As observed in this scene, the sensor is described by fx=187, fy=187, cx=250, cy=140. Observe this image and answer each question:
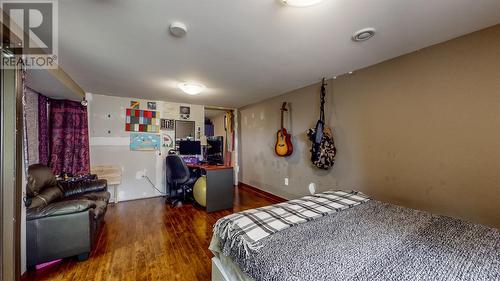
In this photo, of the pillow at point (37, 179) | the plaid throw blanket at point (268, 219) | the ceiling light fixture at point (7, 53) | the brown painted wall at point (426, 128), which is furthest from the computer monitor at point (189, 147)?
the plaid throw blanket at point (268, 219)

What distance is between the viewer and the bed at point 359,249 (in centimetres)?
80

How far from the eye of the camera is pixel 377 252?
930 mm

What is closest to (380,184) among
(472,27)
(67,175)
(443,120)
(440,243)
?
(443,120)

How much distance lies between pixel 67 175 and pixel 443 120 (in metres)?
5.11

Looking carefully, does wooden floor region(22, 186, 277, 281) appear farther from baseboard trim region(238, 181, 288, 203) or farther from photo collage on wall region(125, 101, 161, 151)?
photo collage on wall region(125, 101, 161, 151)

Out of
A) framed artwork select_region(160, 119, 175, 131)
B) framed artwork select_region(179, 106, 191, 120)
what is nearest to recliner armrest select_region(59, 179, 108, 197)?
framed artwork select_region(160, 119, 175, 131)

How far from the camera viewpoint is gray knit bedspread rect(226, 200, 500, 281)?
0.80 meters

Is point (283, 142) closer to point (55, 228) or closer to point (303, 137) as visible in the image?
point (303, 137)

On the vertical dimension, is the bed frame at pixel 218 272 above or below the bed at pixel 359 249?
below

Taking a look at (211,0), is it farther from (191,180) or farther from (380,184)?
(191,180)

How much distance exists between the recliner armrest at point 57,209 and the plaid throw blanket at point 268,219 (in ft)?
4.85

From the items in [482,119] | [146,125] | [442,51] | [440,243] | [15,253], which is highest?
[442,51]

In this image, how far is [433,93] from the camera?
1.90 metres

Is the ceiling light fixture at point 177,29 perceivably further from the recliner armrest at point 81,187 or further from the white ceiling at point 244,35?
the recliner armrest at point 81,187
